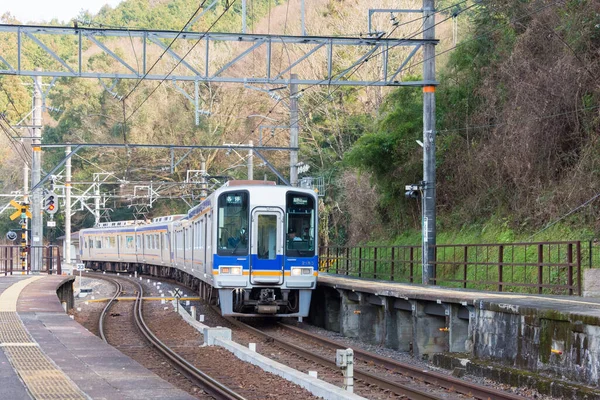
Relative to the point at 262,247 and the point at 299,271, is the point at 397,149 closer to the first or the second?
the point at 299,271

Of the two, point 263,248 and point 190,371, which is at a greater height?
point 263,248

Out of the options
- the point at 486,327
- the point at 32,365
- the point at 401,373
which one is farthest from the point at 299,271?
the point at 32,365

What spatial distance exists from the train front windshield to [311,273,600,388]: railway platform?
48.0 inches

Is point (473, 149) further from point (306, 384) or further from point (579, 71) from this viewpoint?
point (306, 384)

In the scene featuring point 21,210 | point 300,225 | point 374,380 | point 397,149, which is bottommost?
point 374,380

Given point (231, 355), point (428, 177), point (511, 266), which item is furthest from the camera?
point (428, 177)

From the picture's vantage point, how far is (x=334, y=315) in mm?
20922

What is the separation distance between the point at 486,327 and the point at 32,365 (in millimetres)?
6071

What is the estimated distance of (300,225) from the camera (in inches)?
720

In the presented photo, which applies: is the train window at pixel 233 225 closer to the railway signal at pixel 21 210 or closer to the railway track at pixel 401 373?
the railway track at pixel 401 373

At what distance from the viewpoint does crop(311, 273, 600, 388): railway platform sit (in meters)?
10.4

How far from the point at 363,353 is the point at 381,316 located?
145 inches

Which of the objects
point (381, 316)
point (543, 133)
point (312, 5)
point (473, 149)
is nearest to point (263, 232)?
point (381, 316)

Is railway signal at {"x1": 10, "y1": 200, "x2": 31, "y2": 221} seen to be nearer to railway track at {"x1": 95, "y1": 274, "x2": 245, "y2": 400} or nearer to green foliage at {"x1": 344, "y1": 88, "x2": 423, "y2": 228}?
green foliage at {"x1": 344, "y1": 88, "x2": 423, "y2": 228}
